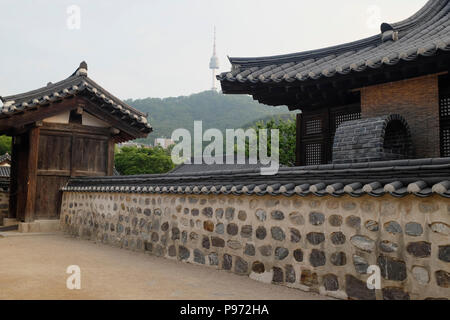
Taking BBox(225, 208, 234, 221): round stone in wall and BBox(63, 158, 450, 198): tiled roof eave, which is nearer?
BBox(63, 158, 450, 198): tiled roof eave

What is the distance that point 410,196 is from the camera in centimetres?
425

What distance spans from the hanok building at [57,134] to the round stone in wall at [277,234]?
830 cm

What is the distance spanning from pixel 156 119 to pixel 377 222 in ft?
205

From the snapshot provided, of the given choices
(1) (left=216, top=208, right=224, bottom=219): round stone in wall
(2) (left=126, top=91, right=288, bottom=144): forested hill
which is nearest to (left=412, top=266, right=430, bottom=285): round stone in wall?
(1) (left=216, top=208, right=224, bottom=219): round stone in wall

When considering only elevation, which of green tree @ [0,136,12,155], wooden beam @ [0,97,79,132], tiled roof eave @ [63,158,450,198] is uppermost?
green tree @ [0,136,12,155]

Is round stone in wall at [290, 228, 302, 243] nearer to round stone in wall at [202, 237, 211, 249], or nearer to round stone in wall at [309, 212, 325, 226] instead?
Result: round stone in wall at [309, 212, 325, 226]

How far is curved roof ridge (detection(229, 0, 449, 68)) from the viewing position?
7.73 metres

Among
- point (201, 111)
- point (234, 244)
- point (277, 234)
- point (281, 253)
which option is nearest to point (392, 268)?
point (281, 253)

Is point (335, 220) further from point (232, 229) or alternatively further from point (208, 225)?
point (208, 225)

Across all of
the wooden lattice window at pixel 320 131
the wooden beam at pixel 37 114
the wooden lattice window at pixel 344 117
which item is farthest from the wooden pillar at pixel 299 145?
the wooden beam at pixel 37 114

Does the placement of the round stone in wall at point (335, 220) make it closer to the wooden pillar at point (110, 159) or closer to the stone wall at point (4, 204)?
the wooden pillar at point (110, 159)

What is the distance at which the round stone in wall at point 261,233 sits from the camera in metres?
5.84

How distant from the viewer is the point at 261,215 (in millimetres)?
5934
